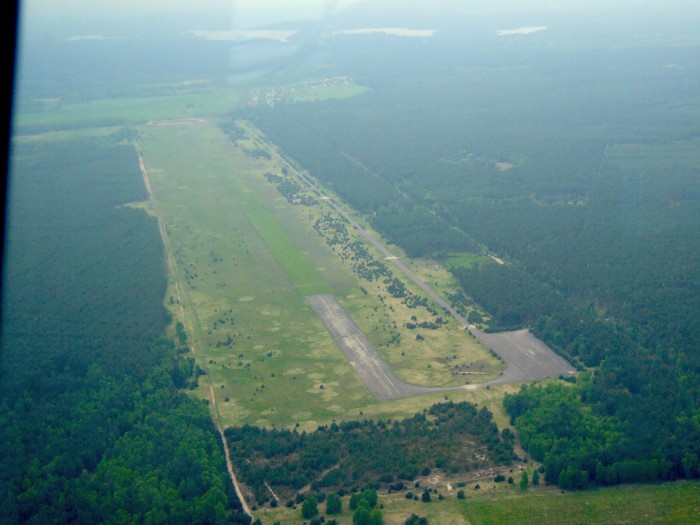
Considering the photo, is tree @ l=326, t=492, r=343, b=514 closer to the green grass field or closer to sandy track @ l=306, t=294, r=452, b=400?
sandy track @ l=306, t=294, r=452, b=400

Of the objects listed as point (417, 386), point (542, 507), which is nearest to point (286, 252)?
point (417, 386)

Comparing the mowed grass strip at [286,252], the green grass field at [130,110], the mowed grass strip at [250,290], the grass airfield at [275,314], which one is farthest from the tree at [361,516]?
the green grass field at [130,110]

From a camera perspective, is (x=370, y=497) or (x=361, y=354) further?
(x=361, y=354)

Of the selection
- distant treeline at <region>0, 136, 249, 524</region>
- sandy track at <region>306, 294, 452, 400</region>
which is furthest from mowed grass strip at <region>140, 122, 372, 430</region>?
distant treeline at <region>0, 136, 249, 524</region>

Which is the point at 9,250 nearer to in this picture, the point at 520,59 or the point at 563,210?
the point at 563,210

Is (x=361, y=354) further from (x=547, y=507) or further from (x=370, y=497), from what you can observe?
(x=547, y=507)

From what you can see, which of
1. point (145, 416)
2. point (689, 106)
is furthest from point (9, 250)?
point (689, 106)

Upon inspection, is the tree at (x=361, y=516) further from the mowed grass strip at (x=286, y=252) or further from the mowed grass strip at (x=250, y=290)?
the mowed grass strip at (x=286, y=252)
